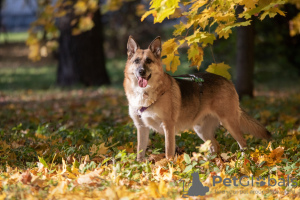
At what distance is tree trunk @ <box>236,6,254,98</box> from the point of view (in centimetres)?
981

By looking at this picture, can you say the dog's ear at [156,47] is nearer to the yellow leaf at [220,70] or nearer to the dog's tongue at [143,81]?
the dog's tongue at [143,81]

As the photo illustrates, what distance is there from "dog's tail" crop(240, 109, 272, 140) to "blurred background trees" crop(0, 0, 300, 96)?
1012 mm

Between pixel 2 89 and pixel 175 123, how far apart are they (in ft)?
33.7

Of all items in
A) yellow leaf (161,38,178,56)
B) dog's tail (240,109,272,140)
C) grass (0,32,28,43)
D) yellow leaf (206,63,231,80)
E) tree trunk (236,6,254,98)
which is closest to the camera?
yellow leaf (161,38,178,56)

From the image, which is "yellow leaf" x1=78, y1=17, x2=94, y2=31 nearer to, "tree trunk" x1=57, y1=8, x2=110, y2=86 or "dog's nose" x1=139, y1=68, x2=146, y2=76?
Answer: "tree trunk" x1=57, y1=8, x2=110, y2=86

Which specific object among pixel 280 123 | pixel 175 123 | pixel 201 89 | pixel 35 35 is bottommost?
pixel 280 123

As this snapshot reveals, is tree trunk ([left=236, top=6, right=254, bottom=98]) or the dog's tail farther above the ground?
tree trunk ([left=236, top=6, right=254, bottom=98])

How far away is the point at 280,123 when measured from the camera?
7.40m

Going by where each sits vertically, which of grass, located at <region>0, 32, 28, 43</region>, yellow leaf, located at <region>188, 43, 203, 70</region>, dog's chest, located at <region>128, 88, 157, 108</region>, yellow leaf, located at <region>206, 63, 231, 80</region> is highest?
grass, located at <region>0, 32, 28, 43</region>

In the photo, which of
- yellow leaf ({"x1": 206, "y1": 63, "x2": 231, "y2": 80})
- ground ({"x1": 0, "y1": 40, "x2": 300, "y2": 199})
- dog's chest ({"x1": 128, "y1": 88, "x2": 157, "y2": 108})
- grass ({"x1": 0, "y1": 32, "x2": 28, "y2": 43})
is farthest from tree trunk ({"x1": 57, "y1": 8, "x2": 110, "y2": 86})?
grass ({"x1": 0, "y1": 32, "x2": 28, "y2": 43})

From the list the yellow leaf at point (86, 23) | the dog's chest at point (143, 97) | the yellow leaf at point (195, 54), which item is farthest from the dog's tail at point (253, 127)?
the yellow leaf at point (86, 23)

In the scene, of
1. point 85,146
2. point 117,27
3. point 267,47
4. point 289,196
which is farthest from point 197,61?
point 117,27

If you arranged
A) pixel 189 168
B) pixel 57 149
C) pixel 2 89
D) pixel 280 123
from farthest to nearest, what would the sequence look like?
pixel 2 89
pixel 280 123
pixel 57 149
pixel 189 168

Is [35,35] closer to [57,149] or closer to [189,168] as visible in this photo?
[57,149]
